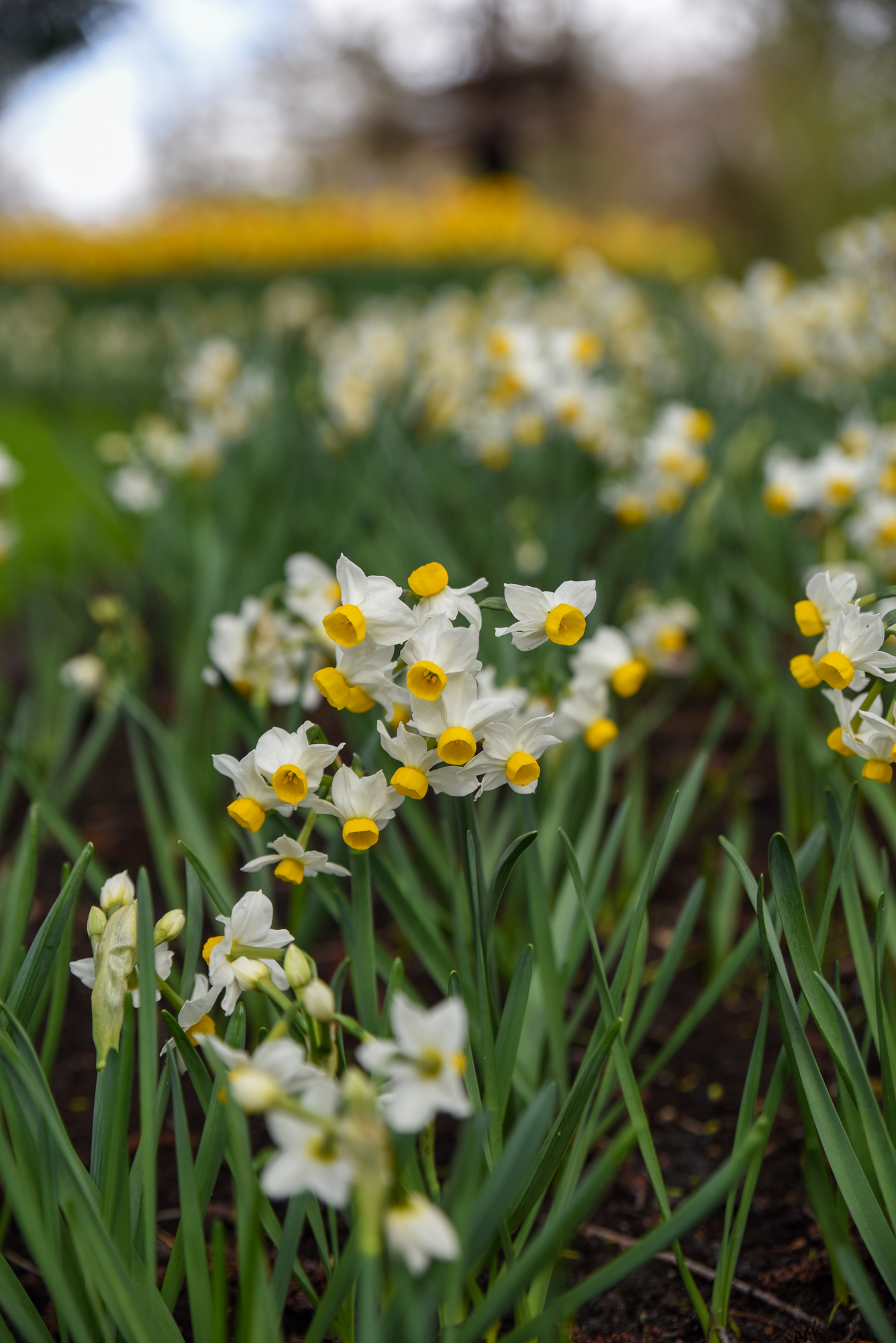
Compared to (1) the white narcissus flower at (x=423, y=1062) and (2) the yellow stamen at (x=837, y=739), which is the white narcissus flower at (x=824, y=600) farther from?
(1) the white narcissus flower at (x=423, y=1062)

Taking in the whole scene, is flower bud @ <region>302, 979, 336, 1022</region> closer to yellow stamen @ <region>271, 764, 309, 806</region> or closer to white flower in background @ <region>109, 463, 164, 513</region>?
yellow stamen @ <region>271, 764, 309, 806</region>

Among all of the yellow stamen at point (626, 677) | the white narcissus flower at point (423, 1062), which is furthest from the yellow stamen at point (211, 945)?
the yellow stamen at point (626, 677)

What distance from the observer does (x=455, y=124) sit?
67.3ft

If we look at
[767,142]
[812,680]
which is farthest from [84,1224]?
[767,142]

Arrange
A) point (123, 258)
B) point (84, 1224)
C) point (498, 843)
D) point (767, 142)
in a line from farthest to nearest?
point (767, 142) → point (123, 258) → point (498, 843) → point (84, 1224)

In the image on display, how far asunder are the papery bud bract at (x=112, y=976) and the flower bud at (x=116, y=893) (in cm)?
3

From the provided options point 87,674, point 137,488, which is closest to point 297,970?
point 87,674

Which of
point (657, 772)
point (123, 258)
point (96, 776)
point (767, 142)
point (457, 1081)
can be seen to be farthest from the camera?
point (767, 142)

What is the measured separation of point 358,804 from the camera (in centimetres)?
81

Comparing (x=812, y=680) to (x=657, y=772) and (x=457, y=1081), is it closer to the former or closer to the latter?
(x=457, y=1081)

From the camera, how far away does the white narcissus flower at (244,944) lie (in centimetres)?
74

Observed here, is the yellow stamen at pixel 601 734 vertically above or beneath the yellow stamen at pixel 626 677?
beneath

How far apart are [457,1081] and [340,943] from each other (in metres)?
1.17

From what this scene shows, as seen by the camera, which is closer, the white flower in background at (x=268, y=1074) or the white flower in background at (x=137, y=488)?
the white flower in background at (x=268, y=1074)
